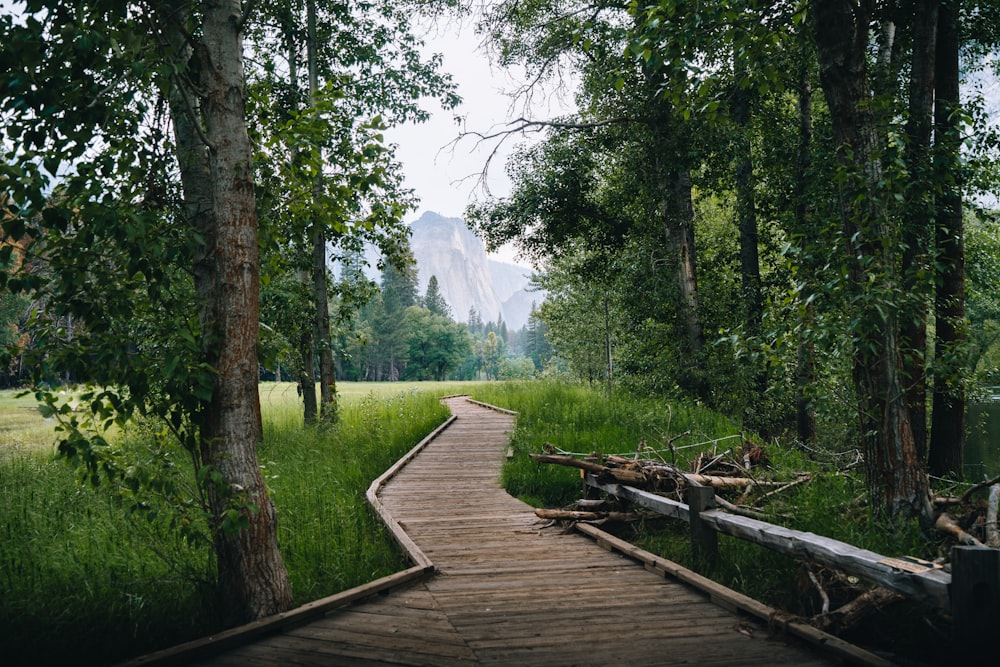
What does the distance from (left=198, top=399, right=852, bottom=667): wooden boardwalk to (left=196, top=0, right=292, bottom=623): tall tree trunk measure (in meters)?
0.46

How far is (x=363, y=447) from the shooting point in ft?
36.3

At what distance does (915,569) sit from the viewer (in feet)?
11.1

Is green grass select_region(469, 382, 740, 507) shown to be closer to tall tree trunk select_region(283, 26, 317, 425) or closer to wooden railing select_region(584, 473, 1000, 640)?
wooden railing select_region(584, 473, 1000, 640)

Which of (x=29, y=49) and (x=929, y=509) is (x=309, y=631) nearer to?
(x=29, y=49)

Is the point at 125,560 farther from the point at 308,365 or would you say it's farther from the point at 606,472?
the point at 308,365

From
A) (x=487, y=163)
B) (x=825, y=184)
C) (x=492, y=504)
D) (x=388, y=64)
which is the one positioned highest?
(x=388, y=64)

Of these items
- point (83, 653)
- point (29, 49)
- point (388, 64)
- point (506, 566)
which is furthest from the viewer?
point (388, 64)

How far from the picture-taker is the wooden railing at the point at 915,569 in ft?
9.85

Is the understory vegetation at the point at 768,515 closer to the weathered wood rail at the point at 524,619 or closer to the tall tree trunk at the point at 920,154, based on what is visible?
the weathered wood rail at the point at 524,619

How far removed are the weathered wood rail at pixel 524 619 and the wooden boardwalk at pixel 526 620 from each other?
12 mm

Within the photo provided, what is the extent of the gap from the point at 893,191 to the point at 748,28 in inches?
84.4

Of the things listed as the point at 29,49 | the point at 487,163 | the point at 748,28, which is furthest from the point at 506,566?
the point at 487,163

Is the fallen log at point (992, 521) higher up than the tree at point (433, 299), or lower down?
lower down

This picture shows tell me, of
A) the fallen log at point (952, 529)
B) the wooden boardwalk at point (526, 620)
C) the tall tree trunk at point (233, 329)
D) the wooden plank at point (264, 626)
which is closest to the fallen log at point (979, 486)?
the fallen log at point (952, 529)
